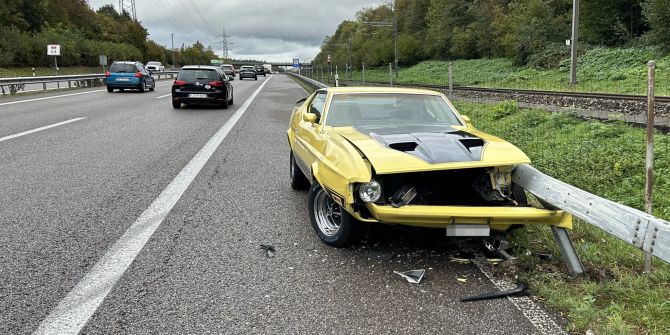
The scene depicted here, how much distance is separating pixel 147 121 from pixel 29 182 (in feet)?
24.5

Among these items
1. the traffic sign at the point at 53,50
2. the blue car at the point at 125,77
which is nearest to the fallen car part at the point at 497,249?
the blue car at the point at 125,77

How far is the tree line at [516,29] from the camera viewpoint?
40.4 meters

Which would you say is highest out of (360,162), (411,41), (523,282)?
(411,41)

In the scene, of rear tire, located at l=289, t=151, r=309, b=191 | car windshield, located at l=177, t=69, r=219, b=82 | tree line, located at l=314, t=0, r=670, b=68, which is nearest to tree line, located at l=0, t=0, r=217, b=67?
tree line, located at l=314, t=0, r=670, b=68

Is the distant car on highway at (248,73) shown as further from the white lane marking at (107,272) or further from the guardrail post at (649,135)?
the guardrail post at (649,135)

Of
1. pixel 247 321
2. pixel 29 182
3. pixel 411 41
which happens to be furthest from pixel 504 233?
pixel 411 41

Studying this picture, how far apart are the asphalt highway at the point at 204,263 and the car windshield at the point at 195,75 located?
1041 centimetres

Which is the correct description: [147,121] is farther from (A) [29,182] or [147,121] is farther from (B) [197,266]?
(B) [197,266]

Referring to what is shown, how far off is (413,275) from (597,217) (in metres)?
1.32

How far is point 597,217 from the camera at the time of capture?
11.6ft

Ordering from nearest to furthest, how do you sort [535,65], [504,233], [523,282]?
[523,282] → [504,233] → [535,65]

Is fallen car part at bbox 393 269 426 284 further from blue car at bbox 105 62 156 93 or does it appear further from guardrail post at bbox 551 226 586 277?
blue car at bbox 105 62 156 93

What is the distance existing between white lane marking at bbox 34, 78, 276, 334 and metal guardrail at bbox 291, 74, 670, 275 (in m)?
3.15

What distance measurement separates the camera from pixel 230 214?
556cm
